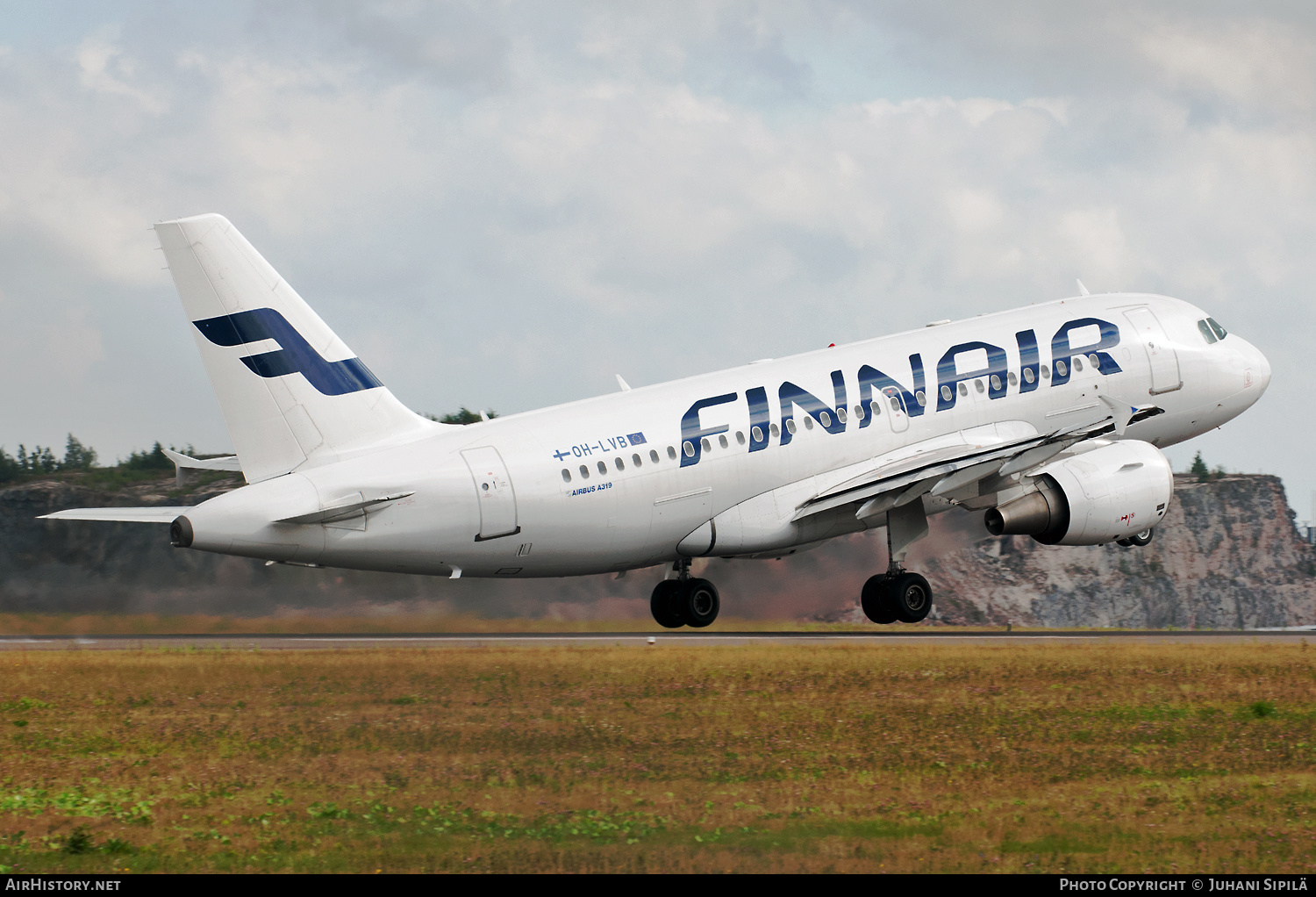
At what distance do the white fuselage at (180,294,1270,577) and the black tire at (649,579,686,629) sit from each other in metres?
2.43

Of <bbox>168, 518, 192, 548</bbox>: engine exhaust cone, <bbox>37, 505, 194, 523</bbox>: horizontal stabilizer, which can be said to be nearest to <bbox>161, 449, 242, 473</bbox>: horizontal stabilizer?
<bbox>37, 505, 194, 523</bbox>: horizontal stabilizer

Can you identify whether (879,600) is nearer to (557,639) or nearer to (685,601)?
(685,601)

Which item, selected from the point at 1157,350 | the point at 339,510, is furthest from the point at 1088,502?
the point at 339,510

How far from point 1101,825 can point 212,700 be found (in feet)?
52.1

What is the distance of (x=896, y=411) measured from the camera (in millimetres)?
36594

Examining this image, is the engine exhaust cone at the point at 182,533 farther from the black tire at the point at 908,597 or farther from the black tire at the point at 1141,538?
the black tire at the point at 1141,538

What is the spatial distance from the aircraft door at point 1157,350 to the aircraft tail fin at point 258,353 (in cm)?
2175

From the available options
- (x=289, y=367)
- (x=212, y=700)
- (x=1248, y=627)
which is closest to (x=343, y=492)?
A: (x=289, y=367)

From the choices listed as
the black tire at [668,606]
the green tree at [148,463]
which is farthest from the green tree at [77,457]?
the black tire at [668,606]

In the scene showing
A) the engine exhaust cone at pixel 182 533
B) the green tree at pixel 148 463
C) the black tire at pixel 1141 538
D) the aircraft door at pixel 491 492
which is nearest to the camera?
the engine exhaust cone at pixel 182 533

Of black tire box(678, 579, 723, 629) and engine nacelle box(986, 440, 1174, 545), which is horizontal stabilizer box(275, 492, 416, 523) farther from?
engine nacelle box(986, 440, 1174, 545)

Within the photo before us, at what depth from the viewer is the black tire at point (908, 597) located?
121ft
